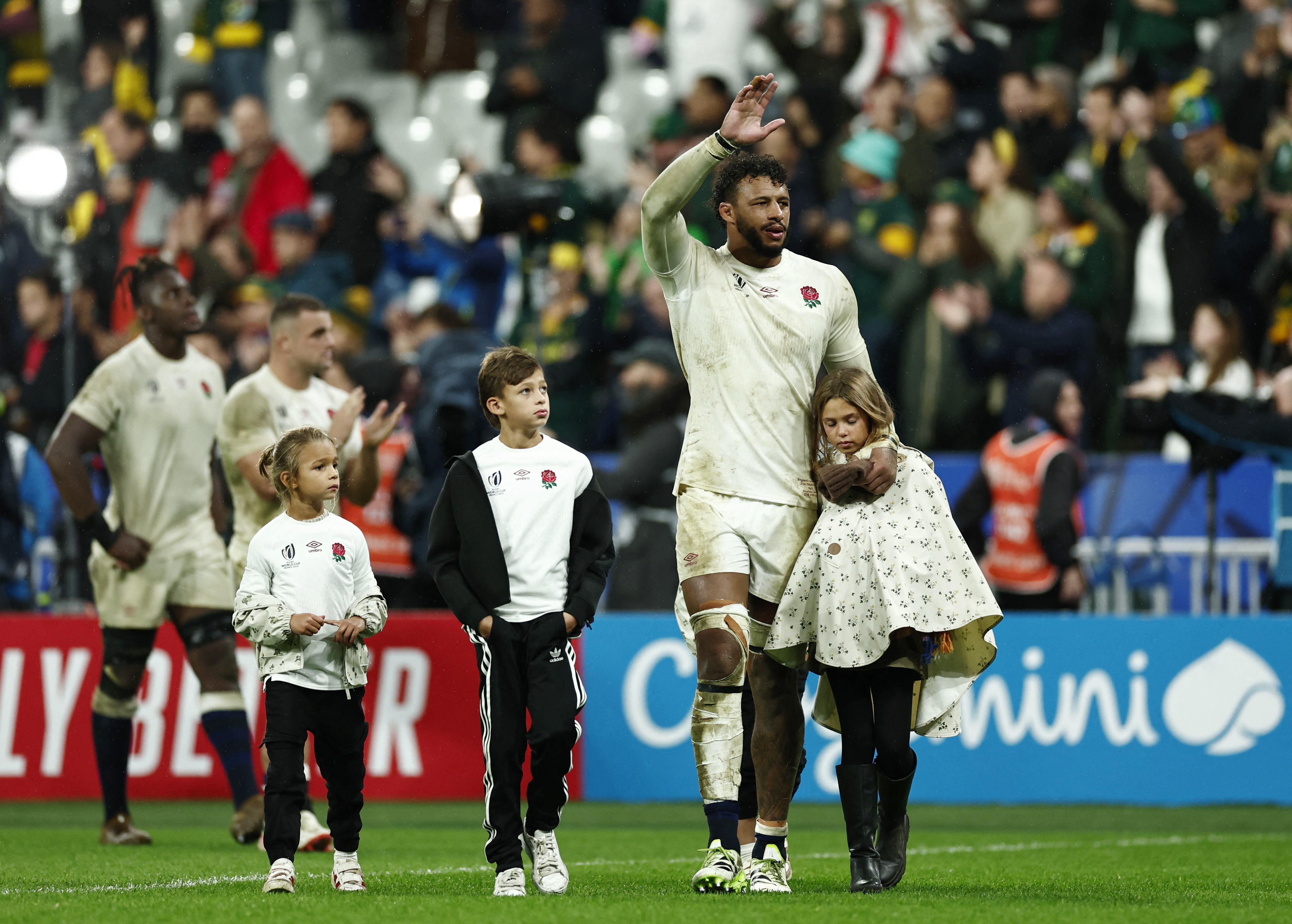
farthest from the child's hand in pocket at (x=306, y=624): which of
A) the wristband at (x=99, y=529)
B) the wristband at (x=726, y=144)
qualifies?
the wristband at (x=99, y=529)

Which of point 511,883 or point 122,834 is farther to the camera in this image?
point 122,834

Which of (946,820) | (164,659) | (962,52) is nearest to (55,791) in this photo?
(164,659)

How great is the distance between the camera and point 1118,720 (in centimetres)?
946

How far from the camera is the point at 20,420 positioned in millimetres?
12844

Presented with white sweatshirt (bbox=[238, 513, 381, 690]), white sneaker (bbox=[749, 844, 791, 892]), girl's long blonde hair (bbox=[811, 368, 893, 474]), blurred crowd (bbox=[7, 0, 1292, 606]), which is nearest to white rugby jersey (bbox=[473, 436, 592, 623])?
white sweatshirt (bbox=[238, 513, 381, 690])

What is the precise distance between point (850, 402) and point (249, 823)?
3.45m

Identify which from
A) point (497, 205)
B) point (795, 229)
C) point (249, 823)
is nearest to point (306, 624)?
point (249, 823)

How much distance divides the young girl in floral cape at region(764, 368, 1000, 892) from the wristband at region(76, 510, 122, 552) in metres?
3.41

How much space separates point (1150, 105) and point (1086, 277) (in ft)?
4.83

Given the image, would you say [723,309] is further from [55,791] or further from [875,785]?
[55,791]

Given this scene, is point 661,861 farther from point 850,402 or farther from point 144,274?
point 144,274

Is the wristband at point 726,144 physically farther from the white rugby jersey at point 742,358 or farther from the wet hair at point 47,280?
the wet hair at point 47,280

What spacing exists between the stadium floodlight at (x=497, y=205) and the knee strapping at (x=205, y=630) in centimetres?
424

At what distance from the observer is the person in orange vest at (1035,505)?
10.4m
